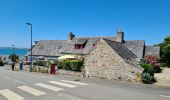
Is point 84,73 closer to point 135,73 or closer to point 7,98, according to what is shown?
point 135,73

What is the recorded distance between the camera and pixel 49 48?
49.3 metres

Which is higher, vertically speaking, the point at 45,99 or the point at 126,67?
the point at 126,67

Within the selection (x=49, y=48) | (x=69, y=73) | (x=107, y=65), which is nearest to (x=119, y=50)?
(x=107, y=65)

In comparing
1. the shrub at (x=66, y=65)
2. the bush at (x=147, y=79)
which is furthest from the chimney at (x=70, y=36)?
the bush at (x=147, y=79)

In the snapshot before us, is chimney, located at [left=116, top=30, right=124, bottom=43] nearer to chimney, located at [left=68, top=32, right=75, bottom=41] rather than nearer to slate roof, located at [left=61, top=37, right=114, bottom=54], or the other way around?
slate roof, located at [left=61, top=37, right=114, bottom=54]

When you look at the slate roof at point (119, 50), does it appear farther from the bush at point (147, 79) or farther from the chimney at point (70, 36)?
the chimney at point (70, 36)

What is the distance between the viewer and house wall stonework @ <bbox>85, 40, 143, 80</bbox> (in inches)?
778

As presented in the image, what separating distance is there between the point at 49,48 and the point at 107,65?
29.8 metres

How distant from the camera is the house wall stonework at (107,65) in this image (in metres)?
19.8

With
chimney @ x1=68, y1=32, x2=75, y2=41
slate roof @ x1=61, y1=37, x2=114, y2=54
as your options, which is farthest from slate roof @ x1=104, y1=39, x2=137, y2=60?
chimney @ x1=68, y1=32, x2=75, y2=41

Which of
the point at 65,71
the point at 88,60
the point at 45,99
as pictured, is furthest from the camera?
the point at 65,71

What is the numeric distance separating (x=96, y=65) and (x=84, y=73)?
82.8 inches

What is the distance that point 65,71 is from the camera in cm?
2673

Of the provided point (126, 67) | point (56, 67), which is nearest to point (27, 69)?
point (56, 67)
